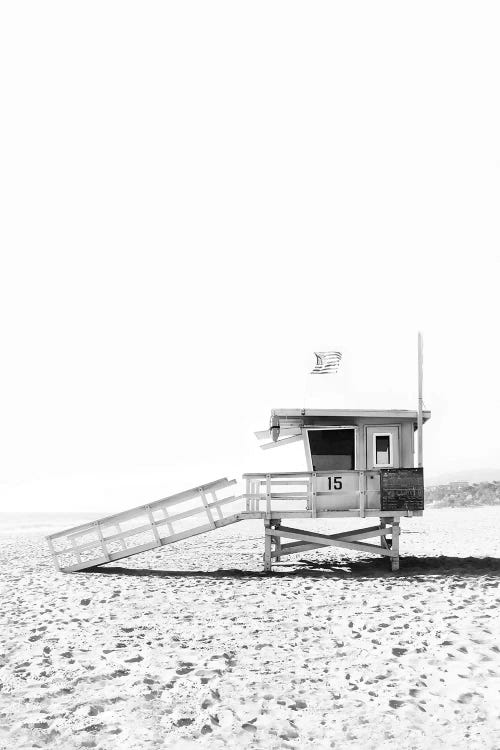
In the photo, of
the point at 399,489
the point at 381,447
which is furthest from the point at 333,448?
the point at 399,489

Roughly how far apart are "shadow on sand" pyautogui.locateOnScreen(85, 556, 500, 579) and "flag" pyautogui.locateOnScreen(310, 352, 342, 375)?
511 cm

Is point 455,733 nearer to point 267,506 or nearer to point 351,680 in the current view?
point 351,680

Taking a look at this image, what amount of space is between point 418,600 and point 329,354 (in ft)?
25.7

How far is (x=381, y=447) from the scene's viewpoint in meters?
18.5

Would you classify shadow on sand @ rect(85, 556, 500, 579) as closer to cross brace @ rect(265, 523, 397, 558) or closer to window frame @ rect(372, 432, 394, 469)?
cross brace @ rect(265, 523, 397, 558)

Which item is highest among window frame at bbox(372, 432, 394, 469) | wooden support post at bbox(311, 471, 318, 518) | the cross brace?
window frame at bbox(372, 432, 394, 469)

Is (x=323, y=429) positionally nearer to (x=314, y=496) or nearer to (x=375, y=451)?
(x=375, y=451)

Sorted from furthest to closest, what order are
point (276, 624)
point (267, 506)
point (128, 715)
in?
point (267, 506) < point (276, 624) < point (128, 715)

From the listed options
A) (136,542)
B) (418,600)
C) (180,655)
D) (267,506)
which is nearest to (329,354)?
(267,506)

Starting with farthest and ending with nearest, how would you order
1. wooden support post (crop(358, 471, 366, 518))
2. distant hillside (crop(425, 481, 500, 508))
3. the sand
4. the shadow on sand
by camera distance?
distant hillside (crop(425, 481, 500, 508)), wooden support post (crop(358, 471, 366, 518)), the shadow on sand, the sand

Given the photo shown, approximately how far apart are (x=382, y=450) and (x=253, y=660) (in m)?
8.99

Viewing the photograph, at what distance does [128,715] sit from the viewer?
838cm

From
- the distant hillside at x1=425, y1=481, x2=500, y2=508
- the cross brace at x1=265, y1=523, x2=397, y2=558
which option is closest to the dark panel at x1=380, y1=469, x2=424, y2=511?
the cross brace at x1=265, y1=523, x2=397, y2=558

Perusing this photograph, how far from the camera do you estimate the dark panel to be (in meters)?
18.1
